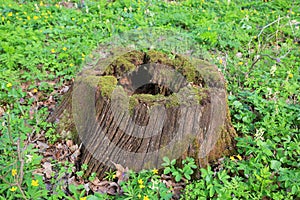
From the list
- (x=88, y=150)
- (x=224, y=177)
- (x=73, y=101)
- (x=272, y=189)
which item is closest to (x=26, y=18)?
(x=73, y=101)

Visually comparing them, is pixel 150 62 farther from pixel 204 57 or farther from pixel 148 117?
pixel 204 57

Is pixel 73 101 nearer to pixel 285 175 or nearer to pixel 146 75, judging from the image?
pixel 146 75

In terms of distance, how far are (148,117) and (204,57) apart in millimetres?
1585

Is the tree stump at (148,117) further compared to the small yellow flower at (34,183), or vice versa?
the tree stump at (148,117)

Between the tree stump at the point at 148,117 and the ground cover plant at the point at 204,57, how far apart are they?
0.13 m

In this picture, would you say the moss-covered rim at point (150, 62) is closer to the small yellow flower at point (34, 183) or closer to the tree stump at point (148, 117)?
the tree stump at point (148, 117)

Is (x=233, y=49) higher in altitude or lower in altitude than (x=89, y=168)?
higher

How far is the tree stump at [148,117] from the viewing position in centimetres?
259

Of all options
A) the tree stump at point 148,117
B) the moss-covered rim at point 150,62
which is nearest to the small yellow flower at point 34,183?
the tree stump at point 148,117

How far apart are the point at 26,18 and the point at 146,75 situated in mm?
3246

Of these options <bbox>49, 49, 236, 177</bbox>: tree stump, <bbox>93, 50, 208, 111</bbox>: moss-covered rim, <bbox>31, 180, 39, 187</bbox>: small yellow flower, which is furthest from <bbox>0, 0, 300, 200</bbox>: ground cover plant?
<bbox>93, 50, 208, 111</bbox>: moss-covered rim

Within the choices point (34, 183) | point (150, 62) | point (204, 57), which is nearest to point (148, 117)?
point (150, 62)

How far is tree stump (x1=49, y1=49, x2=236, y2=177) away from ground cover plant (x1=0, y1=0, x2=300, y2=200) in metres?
0.13

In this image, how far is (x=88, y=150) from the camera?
2.80 m
